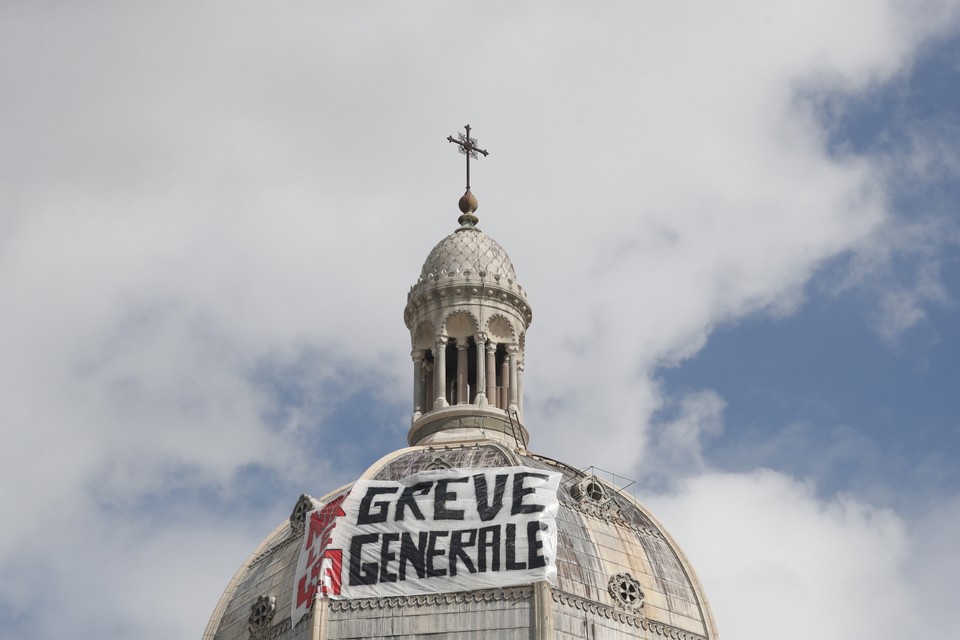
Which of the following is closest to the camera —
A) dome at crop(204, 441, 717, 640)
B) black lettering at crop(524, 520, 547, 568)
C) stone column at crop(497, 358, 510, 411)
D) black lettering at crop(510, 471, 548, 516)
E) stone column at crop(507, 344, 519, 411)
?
dome at crop(204, 441, 717, 640)

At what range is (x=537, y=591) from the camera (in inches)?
2334

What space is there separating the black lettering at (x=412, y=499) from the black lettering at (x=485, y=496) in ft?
4.69

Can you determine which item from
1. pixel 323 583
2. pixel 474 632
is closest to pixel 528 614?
pixel 474 632

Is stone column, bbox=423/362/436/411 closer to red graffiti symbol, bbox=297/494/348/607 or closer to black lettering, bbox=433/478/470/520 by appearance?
red graffiti symbol, bbox=297/494/348/607

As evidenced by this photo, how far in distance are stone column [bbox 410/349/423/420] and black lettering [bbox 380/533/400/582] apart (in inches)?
420

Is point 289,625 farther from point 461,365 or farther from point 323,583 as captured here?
point 461,365

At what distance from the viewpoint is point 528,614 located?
193 feet

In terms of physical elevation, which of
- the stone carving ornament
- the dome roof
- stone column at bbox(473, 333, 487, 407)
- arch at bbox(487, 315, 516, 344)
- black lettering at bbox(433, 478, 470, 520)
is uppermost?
the dome roof

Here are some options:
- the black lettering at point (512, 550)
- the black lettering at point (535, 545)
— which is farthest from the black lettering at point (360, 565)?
the black lettering at point (535, 545)

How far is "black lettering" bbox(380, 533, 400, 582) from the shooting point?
60.7m

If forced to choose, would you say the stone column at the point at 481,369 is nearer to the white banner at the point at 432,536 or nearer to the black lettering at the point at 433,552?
the white banner at the point at 432,536

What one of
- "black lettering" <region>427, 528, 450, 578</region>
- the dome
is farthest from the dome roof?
"black lettering" <region>427, 528, 450, 578</region>

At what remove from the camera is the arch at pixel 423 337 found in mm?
73625

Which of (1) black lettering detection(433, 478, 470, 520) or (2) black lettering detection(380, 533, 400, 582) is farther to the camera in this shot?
(1) black lettering detection(433, 478, 470, 520)
